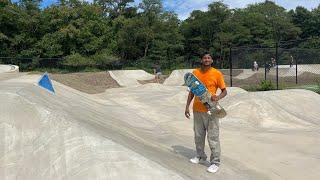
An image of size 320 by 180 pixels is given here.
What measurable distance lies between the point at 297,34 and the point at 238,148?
79.1m

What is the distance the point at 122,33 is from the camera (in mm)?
65250

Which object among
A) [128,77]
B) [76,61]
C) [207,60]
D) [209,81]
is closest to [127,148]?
[209,81]

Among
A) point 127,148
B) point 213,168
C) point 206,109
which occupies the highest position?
point 206,109

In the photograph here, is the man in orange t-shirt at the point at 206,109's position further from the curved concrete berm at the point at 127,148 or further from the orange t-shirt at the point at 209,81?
the curved concrete berm at the point at 127,148

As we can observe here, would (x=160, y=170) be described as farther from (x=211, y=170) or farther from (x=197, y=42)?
(x=197, y=42)

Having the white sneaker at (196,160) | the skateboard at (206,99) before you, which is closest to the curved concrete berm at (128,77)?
the white sneaker at (196,160)

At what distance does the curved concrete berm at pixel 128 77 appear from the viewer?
3385cm

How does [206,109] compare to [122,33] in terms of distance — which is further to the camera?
[122,33]

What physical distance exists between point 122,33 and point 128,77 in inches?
1144

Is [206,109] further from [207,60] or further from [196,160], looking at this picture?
[196,160]

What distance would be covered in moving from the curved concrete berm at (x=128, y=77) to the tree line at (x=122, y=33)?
14.6 metres

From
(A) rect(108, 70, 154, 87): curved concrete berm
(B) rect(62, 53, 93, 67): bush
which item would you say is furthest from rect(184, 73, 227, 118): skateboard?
(B) rect(62, 53, 93, 67): bush

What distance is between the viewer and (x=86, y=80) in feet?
105

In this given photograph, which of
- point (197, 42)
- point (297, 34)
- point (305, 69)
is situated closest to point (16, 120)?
point (305, 69)
